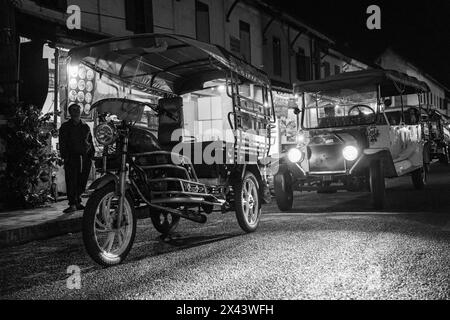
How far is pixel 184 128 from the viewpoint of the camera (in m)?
6.93

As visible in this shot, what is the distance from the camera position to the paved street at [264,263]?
11.1ft

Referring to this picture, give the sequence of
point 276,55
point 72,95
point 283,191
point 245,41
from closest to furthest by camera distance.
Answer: point 283,191 → point 72,95 → point 245,41 → point 276,55

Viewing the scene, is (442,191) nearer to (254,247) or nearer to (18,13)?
(254,247)

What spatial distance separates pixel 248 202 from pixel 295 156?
282 cm

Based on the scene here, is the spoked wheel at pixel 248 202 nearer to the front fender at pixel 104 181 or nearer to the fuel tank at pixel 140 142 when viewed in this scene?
the fuel tank at pixel 140 142

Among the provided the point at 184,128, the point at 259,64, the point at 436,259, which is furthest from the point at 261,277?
the point at 259,64

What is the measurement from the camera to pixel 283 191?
27.9ft

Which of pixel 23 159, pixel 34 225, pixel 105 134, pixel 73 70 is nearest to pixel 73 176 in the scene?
pixel 23 159

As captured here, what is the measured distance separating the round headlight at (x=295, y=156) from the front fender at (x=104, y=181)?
5040 millimetres

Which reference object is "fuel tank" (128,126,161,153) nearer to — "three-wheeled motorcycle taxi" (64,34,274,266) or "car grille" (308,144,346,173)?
Result: "three-wheeled motorcycle taxi" (64,34,274,266)

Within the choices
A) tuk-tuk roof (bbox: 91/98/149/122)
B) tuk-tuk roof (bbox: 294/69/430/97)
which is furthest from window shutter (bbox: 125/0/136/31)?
tuk-tuk roof (bbox: 91/98/149/122)

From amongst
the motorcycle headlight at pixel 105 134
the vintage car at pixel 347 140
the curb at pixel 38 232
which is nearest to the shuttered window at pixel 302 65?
the vintage car at pixel 347 140

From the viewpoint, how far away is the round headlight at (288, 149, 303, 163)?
8.90 metres

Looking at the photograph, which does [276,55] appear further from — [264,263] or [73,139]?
[264,263]
